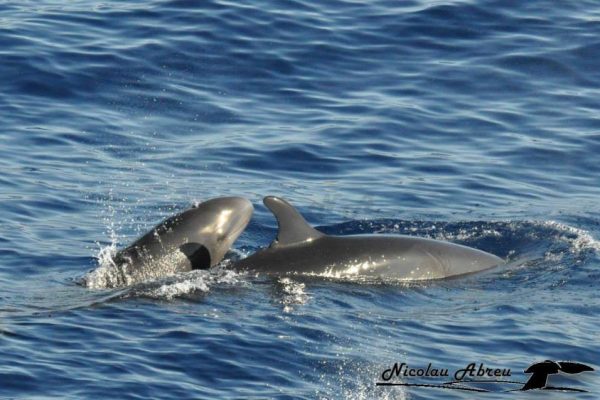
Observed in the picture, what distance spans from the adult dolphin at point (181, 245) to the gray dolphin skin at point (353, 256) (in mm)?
681

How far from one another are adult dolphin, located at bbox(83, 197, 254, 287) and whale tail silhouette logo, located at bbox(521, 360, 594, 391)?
4440 millimetres

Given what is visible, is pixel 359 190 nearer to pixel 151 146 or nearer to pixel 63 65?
pixel 151 146

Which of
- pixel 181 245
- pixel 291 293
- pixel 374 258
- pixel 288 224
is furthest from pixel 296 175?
pixel 291 293

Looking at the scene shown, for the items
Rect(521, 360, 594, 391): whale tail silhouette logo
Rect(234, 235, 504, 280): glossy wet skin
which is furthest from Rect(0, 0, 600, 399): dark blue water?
Rect(234, 235, 504, 280): glossy wet skin

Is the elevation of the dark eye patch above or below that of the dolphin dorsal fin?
below

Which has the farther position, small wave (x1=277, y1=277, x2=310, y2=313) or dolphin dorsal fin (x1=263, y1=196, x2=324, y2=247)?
dolphin dorsal fin (x1=263, y1=196, x2=324, y2=247)

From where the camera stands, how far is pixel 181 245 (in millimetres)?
15000

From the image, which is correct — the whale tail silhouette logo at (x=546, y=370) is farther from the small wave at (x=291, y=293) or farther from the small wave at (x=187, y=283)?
the small wave at (x=187, y=283)

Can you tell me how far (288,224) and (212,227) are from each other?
1.07 metres

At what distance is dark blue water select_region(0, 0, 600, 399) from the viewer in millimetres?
12000

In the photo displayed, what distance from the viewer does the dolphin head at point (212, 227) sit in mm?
15117

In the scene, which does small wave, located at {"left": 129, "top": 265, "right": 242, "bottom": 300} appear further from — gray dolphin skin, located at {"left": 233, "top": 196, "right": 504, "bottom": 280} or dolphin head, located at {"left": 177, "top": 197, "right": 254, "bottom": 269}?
dolphin head, located at {"left": 177, "top": 197, "right": 254, "bottom": 269}

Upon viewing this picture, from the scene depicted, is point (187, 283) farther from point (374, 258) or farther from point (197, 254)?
point (374, 258)

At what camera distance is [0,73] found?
2273 cm
